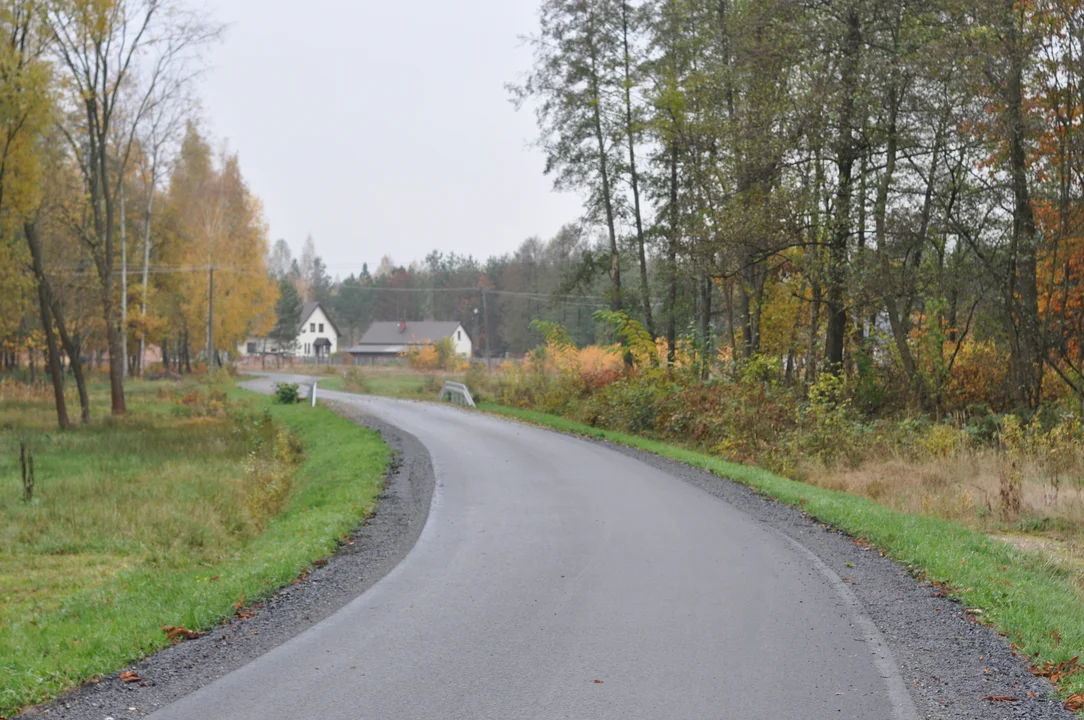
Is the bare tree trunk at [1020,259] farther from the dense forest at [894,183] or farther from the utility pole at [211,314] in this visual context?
the utility pole at [211,314]

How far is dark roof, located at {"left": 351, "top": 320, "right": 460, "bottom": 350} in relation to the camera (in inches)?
3994

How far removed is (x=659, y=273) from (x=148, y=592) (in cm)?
1999

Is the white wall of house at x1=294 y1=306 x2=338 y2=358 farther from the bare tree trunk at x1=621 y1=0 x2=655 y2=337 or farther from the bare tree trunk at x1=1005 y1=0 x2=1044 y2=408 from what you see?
the bare tree trunk at x1=1005 y1=0 x2=1044 y2=408

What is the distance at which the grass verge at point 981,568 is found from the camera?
6.23 metres

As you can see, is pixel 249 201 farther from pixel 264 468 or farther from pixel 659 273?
pixel 264 468

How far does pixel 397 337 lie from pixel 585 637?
101 m

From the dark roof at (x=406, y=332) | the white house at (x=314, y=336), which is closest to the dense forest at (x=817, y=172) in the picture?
the dark roof at (x=406, y=332)

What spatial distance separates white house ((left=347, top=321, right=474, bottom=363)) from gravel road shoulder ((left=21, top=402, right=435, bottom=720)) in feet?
296

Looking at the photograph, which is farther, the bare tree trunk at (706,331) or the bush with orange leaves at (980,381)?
the bare tree trunk at (706,331)

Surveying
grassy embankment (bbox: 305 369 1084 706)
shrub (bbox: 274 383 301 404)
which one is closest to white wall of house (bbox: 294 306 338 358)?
shrub (bbox: 274 383 301 404)

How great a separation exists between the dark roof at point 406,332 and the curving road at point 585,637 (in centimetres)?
9086

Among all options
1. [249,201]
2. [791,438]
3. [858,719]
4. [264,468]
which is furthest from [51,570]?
[249,201]

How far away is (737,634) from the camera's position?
6348 mm

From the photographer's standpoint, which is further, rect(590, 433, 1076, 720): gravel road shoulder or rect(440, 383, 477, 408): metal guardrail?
rect(440, 383, 477, 408): metal guardrail
